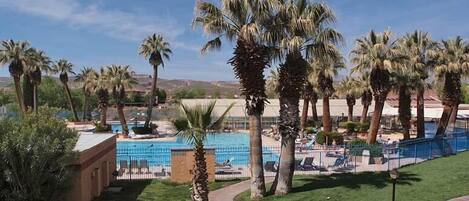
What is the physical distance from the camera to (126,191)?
23.7m

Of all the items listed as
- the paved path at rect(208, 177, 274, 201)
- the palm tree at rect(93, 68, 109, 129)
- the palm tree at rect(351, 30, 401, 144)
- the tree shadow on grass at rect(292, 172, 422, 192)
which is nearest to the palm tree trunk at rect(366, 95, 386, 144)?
the palm tree at rect(351, 30, 401, 144)

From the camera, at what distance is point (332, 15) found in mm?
20266

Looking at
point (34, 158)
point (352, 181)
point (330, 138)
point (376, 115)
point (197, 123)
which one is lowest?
point (352, 181)

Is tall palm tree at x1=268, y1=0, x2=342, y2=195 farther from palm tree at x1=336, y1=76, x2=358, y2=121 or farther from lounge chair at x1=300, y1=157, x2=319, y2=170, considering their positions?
palm tree at x1=336, y1=76, x2=358, y2=121

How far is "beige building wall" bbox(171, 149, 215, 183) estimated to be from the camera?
83.5 feet

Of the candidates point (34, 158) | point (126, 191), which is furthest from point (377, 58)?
point (34, 158)

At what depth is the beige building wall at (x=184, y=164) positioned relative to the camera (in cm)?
2545

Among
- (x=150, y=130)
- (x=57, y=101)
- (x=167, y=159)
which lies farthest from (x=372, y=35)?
(x=57, y=101)

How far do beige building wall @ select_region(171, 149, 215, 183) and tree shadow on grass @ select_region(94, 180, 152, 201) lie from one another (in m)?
1.51

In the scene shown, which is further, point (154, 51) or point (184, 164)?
point (154, 51)

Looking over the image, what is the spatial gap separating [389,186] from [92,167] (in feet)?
39.3

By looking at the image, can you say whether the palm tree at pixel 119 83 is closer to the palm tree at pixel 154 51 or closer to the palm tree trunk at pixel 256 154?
the palm tree at pixel 154 51

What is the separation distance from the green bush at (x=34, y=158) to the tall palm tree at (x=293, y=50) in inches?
324

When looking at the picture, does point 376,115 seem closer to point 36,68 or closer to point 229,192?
point 229,192
